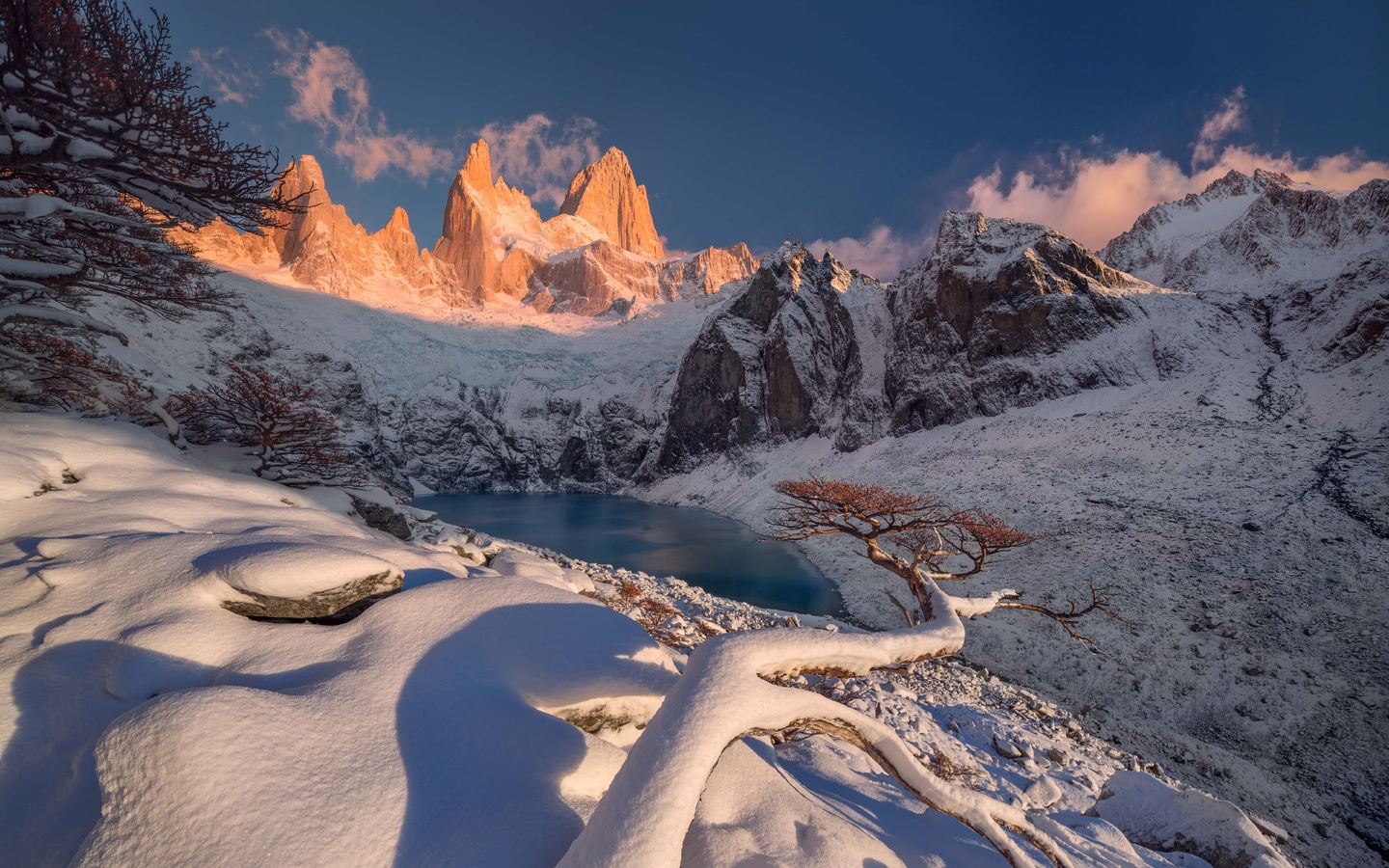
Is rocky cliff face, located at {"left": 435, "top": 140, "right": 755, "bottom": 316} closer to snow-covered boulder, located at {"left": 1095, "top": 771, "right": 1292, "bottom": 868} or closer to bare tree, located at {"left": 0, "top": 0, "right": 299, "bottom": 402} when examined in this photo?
bare tree, located at {"left": 0, "top": 0, "right": 299, "bottom": 402}

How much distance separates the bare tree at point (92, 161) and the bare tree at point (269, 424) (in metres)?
2.80

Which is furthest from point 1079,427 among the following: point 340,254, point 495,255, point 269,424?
point 495,255

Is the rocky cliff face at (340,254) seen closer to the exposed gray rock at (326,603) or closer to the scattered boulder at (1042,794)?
the exposed gray rock at (326,603)

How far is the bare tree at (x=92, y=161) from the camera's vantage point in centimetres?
500

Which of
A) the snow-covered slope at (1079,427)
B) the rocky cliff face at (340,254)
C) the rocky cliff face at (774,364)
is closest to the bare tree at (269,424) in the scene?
the snow-covered slope at (1079,427)

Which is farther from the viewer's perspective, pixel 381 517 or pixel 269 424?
pixel 381 517

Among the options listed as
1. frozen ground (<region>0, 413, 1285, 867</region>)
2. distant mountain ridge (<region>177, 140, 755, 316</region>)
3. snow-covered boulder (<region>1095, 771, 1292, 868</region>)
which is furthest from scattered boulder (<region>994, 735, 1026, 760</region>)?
distant mountain ridge (<region>177, 140, 755, 316</region>)

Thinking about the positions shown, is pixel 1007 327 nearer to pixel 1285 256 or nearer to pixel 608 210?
pixel 1285 256

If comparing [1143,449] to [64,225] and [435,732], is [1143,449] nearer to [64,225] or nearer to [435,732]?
[435,732]

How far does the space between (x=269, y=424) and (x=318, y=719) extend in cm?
978

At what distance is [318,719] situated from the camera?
2.81 meters

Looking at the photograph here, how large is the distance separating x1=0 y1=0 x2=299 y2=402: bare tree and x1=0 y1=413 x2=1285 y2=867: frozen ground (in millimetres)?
2219

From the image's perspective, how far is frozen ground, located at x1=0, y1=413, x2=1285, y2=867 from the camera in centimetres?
234

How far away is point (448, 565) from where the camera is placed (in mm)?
6223
